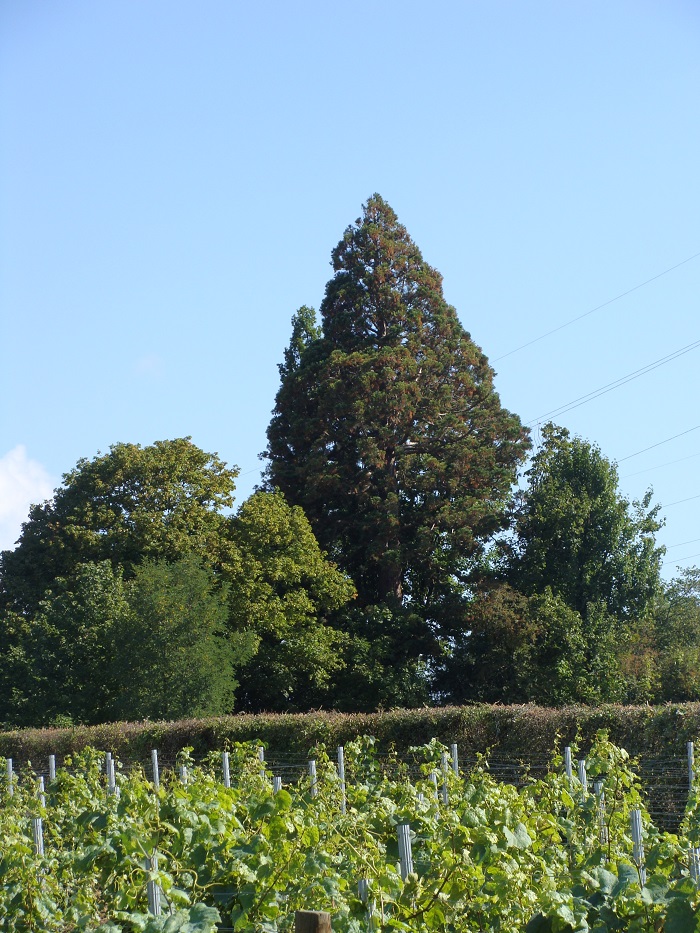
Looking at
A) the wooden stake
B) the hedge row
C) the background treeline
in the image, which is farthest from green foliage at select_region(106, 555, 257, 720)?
the wooden stake

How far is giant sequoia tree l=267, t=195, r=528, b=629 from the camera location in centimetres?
3191

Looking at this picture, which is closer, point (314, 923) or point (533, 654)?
point (314, 923)

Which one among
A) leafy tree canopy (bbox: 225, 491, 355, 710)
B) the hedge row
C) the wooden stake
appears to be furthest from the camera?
leafy tree canopy (bbox: 225, 491, 355, 710)

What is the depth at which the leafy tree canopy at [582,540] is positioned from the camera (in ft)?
105

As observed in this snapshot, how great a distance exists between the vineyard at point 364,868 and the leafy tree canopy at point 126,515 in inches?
996

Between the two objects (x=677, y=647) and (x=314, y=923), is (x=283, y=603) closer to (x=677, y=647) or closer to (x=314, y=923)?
(x=677, y=647)

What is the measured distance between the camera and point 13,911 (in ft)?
16.3

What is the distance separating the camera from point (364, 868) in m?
4.47

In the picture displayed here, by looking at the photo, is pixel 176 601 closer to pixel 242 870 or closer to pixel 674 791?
pixel 674 791

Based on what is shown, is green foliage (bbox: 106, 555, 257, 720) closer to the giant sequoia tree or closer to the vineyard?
the giant sequoia tree

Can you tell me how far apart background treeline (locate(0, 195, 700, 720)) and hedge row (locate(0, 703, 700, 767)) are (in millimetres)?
7591

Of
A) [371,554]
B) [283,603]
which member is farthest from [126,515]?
[371,554]

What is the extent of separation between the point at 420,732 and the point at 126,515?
18.5 m

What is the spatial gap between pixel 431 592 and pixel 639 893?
28947 millimetres
